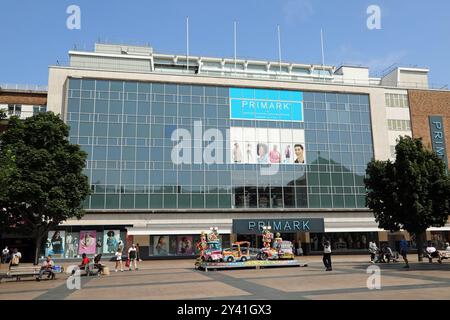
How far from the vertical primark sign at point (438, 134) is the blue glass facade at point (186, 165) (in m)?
9.23

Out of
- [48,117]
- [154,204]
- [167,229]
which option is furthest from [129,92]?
[48,117]

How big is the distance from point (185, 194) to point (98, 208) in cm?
937

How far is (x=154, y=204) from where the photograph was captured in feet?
146

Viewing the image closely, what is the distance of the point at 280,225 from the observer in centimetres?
4597

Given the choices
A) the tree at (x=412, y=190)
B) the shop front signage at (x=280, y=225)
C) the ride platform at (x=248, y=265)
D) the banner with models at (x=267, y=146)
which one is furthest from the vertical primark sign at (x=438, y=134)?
the ride platform at (x=248, y=265)

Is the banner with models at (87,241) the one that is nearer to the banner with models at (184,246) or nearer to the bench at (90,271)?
the banner with models at (184,246)

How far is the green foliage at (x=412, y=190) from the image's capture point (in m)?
28.5

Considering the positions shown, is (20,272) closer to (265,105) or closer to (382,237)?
(265,105)

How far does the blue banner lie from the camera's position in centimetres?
4928

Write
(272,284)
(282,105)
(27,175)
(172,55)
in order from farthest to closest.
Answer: (172,55), (282,105), (27,175), (272,284)

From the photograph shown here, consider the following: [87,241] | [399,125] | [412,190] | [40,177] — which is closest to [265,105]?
[399,125]

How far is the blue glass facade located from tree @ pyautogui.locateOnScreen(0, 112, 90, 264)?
16.3 meters

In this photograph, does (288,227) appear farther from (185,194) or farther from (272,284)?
(272,284)

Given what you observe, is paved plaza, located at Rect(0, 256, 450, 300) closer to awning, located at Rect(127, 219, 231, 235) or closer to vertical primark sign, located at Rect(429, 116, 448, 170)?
awning, located at Rect(127, 219, 231, 235)
